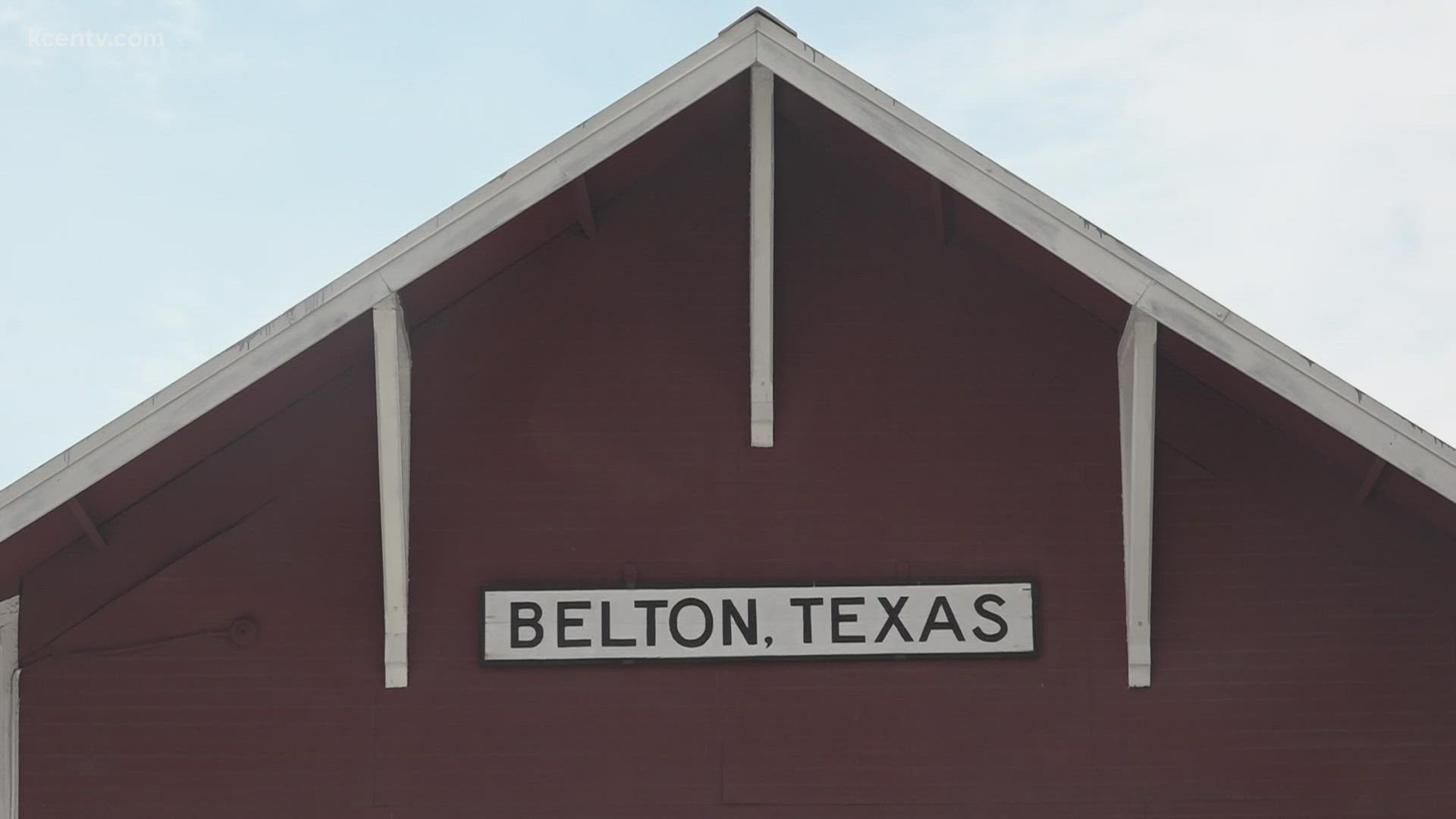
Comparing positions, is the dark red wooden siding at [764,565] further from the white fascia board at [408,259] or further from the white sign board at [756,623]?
the white fascia board at [408,259]

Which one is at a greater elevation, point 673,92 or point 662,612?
point 673,92

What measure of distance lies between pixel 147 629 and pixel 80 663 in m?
0.37

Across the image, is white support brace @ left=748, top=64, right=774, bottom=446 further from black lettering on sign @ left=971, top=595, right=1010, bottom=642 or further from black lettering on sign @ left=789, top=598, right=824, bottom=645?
black lettering on sign @ left=971, top=595, right=1010, bottom=642

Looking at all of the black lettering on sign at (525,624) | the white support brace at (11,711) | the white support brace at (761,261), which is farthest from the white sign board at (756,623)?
the white support brace at (11,711)

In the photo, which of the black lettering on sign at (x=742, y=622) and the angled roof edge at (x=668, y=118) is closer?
the angled roof edge at (x=668, y=118)

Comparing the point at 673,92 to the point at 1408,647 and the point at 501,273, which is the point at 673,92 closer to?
the point at 501,273

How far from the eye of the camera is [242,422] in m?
8.27

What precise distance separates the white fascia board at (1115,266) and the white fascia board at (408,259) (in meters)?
0.36

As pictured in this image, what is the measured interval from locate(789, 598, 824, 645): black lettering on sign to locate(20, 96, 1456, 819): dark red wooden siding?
15 cm

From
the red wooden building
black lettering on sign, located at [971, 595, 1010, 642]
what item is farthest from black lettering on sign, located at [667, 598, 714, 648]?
black lettering on sign, located at [971, 595, 1010, 642]

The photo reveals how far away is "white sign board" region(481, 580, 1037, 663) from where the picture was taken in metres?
8.09

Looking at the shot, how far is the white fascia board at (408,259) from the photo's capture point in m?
7.48

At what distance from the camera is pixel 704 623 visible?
8.12 meters

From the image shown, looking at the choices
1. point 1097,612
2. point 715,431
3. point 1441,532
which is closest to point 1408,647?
→ point 1441,532
